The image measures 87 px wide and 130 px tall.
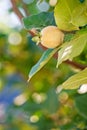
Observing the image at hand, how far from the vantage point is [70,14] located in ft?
1.69

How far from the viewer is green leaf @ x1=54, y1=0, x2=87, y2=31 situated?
0.50 m

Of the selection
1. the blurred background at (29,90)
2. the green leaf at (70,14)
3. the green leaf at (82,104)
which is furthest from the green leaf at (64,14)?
the blurred background at (29,90)

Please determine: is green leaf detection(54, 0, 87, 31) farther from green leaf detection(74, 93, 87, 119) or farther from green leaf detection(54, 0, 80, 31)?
green leaf detection(74, 93, 87, 119)

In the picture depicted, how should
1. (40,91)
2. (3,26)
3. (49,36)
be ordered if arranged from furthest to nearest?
(3,26), (40,91), (49,36)

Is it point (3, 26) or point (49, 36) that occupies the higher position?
point (49, 36)

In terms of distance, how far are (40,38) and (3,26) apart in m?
1.29

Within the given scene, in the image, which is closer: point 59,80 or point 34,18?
point 34,18

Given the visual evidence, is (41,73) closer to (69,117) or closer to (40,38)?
(69,117)

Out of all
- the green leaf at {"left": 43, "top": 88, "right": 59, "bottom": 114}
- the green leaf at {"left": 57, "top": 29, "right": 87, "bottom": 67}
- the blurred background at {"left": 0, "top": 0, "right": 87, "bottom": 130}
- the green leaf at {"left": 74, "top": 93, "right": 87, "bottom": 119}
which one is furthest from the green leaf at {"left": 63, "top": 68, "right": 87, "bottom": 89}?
the green leaf at {"left": 43, "top": 88, "right": 59, "bottom": 114}

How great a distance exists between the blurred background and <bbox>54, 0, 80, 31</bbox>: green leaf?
1.87ft

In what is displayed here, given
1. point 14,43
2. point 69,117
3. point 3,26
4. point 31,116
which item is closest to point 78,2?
point 69,117

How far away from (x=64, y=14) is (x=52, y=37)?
0.03 meters

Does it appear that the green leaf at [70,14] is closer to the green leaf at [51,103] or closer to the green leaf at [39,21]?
the green leaf at [39,21]

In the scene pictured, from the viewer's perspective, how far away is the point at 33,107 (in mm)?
1294
